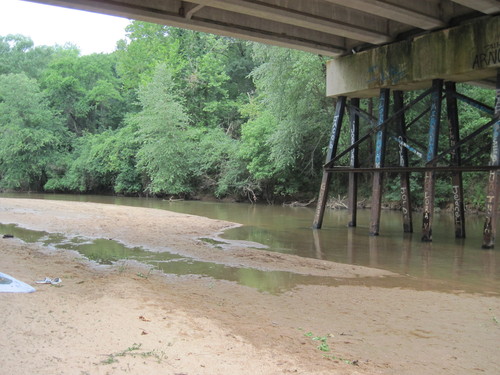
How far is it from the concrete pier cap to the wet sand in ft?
21.3

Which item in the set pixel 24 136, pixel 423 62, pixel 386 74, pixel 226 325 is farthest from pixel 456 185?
pixel 24 136

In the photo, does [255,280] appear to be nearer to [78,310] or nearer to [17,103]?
[78,310]

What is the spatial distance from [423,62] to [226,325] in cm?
1042

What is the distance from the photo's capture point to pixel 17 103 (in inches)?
1665

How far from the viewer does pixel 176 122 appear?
3478 cm

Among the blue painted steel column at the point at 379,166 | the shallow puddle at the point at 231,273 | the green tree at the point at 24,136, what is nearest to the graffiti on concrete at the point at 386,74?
the blue painted steel column at the point at 379,166

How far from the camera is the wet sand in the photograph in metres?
3.64

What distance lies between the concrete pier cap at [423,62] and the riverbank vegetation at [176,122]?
814 centimetres

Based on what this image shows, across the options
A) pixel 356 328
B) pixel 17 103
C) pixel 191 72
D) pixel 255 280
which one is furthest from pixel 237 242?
pixel 17 103

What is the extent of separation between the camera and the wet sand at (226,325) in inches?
143

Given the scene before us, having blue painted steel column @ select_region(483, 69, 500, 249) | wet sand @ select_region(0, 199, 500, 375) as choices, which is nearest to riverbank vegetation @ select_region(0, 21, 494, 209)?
blue painted steel column @ select_region(483, 69, 500, 249)

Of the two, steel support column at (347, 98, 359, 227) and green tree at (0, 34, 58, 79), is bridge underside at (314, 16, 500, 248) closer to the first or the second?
steel support column at (347, 98, 359, 227)

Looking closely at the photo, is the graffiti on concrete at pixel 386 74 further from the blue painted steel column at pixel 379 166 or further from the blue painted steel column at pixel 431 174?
the blue painted steel column at pixel 431 174

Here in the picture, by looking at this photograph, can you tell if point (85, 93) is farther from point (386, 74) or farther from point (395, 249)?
point (395, 249)
